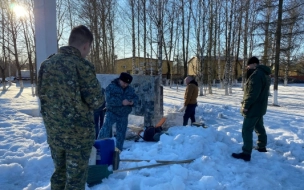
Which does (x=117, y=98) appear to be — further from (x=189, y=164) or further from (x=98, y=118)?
(x=189, y=164)

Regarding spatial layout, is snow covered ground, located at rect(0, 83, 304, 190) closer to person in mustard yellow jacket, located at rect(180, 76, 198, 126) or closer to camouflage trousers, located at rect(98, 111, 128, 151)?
camouflage trousers, located at rect(98, 111, 128, 151)

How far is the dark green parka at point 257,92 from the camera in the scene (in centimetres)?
410

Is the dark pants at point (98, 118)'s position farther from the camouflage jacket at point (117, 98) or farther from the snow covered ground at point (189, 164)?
the camouflage jacket at point (117, 98)

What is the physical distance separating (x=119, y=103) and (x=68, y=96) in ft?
8.05

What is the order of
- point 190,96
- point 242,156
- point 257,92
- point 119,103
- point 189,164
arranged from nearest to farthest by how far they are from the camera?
1. point 189,164
2. point 257,92
3. point 242,156
4. point 119,103
5. point 190,96

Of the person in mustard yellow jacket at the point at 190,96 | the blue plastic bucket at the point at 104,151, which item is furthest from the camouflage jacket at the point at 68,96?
the person in mustard yellow jacket at the point at 190,96

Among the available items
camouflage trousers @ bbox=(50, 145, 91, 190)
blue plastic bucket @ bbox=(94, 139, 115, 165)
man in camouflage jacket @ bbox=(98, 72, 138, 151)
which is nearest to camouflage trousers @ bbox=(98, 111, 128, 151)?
man in camouflage jacket @ bbox=(98, 72, 138, 151)

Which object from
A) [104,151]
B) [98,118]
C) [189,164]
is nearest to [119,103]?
[104,151]

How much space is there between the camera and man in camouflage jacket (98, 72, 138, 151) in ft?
14.6

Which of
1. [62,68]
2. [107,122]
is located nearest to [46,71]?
[62,68]

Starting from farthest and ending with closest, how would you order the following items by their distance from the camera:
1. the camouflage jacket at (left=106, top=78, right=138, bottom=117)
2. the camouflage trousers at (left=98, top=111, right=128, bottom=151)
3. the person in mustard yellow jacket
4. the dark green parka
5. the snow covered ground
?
the person in mustard yellow jacket, the camouflage trousers at (left=98, top=111, right=128, bottom=151), the camouflage jacket at (left=106, top=78, right=138, bottom=117), the dark green parka, the snow covered ground

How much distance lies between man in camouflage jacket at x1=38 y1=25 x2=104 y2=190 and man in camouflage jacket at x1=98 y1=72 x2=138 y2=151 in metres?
2.31

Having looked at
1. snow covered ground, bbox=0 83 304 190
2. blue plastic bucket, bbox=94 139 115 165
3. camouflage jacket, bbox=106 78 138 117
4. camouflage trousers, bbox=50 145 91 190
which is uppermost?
camouflage jacket, bbox=106 78 138 117

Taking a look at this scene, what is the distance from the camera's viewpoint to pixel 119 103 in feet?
14.5
